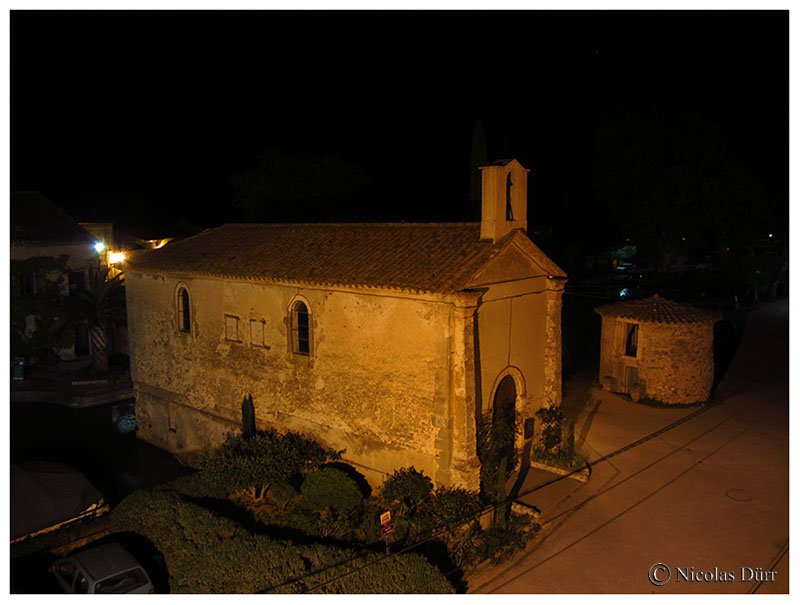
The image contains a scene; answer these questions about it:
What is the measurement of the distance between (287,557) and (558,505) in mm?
6578

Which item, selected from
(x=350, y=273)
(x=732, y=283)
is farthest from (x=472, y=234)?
(x=732, y=283)

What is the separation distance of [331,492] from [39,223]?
28.6 metres

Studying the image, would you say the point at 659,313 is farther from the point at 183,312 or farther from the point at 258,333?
the point at 183,312

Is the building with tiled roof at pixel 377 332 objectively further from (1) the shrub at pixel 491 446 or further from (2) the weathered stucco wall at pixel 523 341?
(1) the shrub at pixel 491 446

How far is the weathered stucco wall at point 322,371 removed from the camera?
47.8 feet

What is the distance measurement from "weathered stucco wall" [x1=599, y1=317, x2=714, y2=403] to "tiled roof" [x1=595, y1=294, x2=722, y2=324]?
0.64 ft

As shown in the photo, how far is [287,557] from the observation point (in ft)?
41.2

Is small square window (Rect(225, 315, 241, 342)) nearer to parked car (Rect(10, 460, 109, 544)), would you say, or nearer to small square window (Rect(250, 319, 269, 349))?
small square window (Rect(250, 319, 269, 349))

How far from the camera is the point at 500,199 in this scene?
51.4ft

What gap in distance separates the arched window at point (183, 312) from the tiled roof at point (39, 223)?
1757 centimetres

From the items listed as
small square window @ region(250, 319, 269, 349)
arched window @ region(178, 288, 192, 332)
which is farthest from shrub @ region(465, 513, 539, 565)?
arched window @ region(178, 288, 192, 332)

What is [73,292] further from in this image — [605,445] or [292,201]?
[605,445]

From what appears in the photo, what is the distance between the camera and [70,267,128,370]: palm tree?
3092cm

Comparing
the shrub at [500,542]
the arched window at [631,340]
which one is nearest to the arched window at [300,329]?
the shrub at [500,542]
